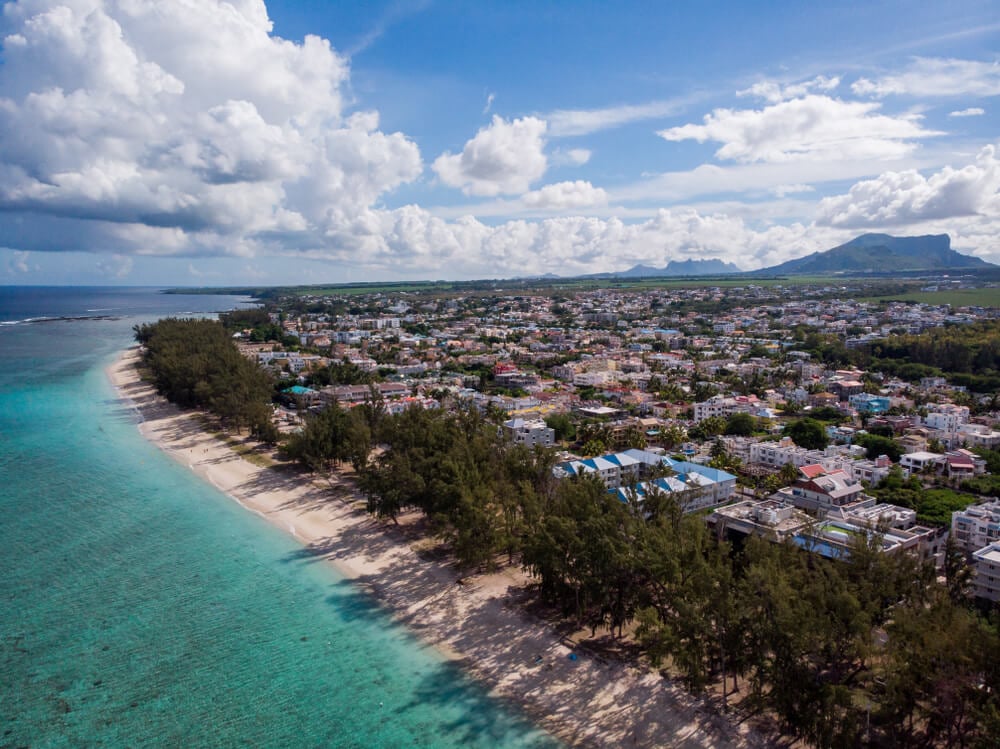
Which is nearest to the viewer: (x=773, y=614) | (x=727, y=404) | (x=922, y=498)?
(x=773, y=614)

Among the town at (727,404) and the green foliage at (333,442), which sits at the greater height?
the green foliage at (333,442)

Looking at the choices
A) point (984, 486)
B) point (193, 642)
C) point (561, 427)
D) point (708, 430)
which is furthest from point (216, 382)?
point (984, 486)

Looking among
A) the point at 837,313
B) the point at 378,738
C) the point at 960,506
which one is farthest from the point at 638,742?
the point at 837,313

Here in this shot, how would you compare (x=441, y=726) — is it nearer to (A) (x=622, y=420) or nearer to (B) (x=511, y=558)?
(B) (x=511, y=558)

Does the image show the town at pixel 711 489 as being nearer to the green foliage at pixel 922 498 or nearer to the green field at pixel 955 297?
the green foliage at pixel 922 498

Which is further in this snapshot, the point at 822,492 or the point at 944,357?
the point at 944,357

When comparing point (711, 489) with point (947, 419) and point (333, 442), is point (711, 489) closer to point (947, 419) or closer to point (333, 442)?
point (333, 442)

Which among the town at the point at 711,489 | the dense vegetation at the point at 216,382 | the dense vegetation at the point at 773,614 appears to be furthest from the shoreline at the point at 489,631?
the dense vegetation at the point at 216,382
